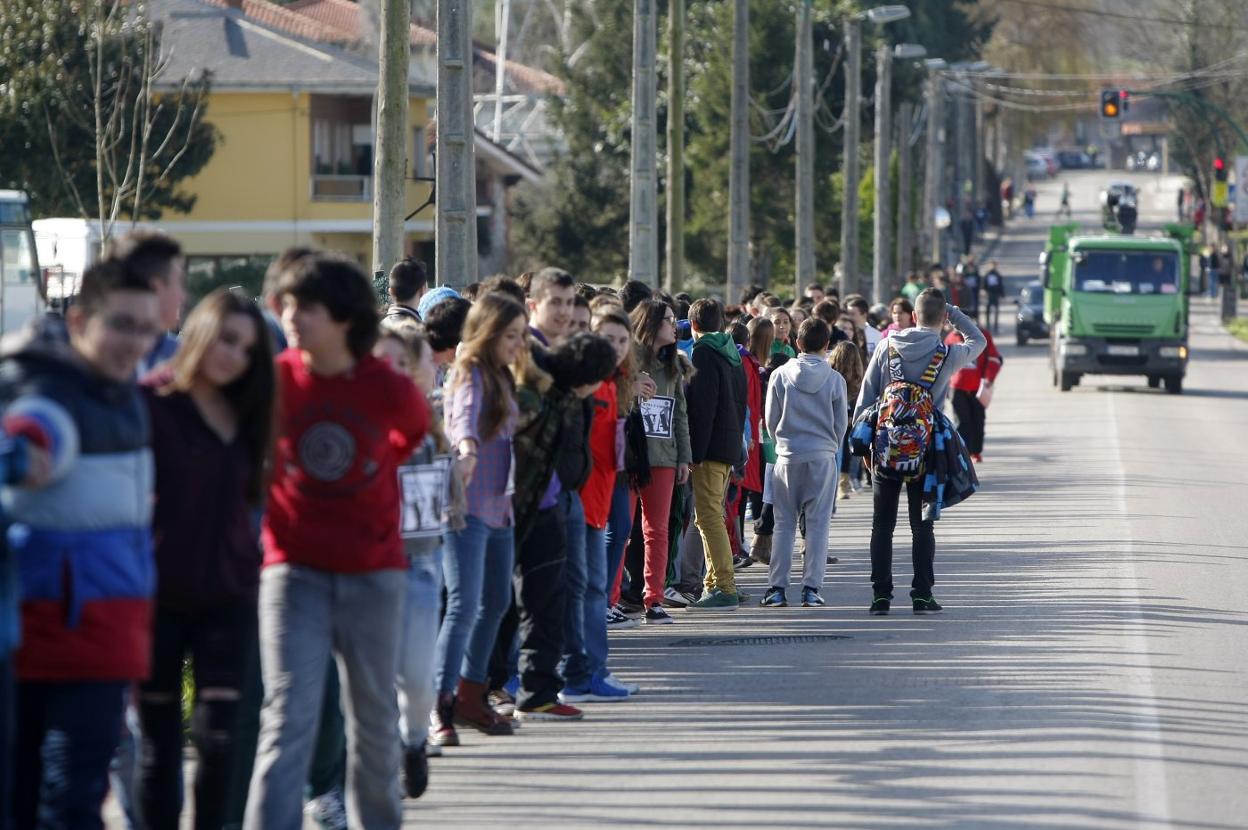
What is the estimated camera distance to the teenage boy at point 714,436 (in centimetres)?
1231

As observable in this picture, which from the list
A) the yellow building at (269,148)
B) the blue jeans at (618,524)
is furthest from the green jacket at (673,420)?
the yellow building at (269,148)

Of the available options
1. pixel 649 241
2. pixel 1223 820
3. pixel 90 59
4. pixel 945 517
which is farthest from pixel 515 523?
pixel 90 59

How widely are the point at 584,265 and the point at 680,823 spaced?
45.9 meters

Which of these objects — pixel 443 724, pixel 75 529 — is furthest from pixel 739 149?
pixel 75 529

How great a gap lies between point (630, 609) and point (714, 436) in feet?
3.71

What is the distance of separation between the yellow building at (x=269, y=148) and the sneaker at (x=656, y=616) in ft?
129

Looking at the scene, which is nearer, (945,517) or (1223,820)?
(1223,820)

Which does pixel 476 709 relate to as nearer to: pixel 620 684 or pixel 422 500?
pixel 620 684

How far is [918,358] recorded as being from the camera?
12.2 metres

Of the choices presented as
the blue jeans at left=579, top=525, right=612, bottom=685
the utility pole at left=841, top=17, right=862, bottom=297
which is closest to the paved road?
the blue jeans at left=579, top=525, right=612, bottom=685

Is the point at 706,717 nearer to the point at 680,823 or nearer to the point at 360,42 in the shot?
the point at 680,823

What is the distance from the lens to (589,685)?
9633mm

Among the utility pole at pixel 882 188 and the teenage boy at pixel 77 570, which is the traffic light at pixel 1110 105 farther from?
the teenage boy at pixel 77 570

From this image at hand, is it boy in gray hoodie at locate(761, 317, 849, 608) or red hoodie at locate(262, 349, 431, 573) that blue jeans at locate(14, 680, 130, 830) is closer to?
red hoodie at locate(262, 349, 431, 573)
